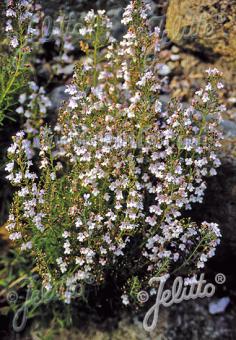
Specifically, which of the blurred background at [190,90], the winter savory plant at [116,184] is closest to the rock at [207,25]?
the blurred background at [190,90]

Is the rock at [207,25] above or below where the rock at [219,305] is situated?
above

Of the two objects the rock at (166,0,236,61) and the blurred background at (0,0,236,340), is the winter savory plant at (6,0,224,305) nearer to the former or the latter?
the blurred background at (0,0,236,340)

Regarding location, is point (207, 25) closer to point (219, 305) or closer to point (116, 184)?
point (116, 184)

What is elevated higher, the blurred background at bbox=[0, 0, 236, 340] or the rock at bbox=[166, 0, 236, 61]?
the rock at bbox=[166, 0, 236, 61]

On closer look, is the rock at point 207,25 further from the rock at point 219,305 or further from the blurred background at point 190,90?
the rock at point 219,305

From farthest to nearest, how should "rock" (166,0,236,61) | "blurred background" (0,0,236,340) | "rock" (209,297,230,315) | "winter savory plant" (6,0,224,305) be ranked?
"rock" (166,0,236,61) < "rock" (209,297,230,315) < "blurred background" (0,0,236,340) < "winter savory plant" (6,0,224,305)

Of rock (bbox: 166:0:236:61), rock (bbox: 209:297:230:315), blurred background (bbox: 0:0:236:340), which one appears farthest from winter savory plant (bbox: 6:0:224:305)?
rock (bbox: 166:0:236:61)

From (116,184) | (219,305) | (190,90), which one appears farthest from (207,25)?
(219,305)
